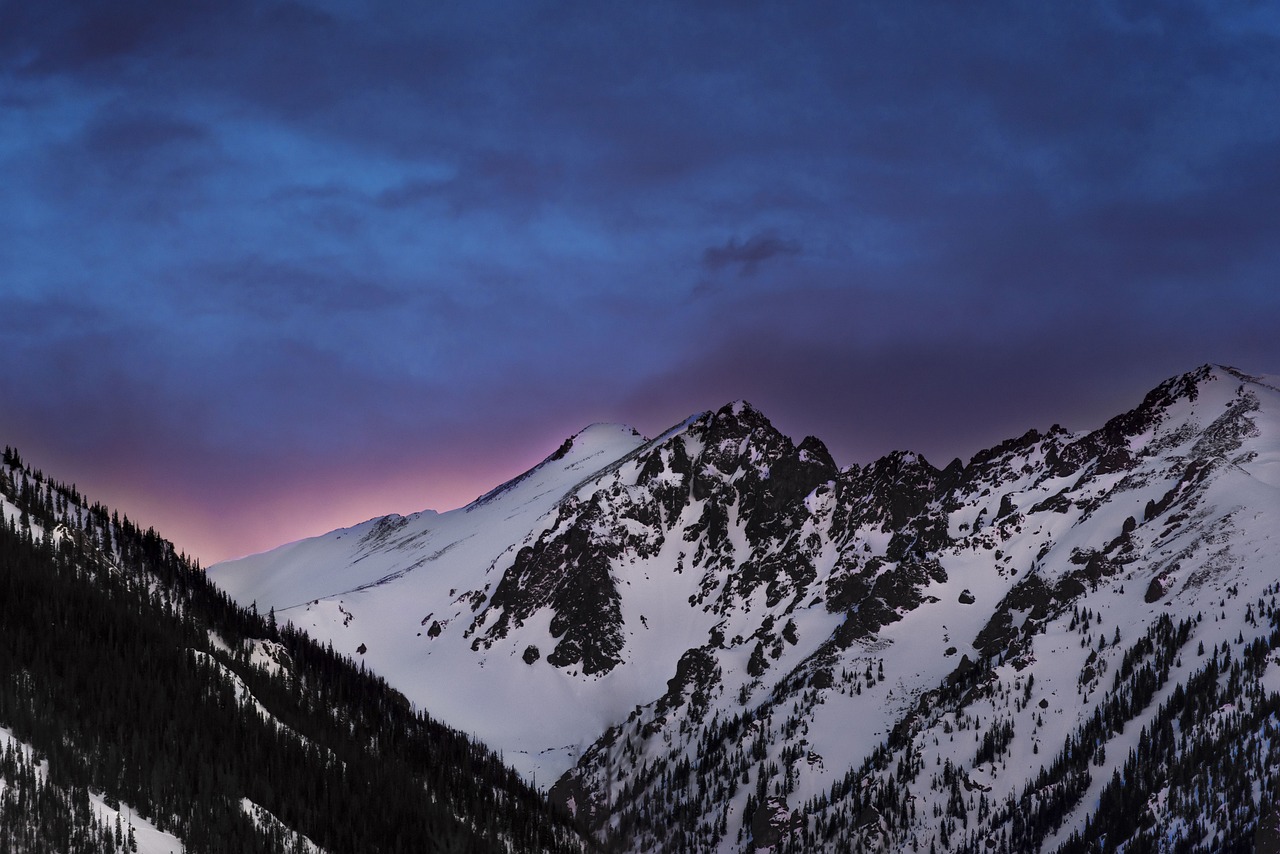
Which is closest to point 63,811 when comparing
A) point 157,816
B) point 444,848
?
point 157,816

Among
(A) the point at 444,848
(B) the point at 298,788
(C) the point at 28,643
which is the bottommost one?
(A) the point at 444,848

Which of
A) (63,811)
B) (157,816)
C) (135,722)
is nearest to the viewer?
(63,811)

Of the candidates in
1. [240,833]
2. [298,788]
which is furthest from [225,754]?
[240,833]

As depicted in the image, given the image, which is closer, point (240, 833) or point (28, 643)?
point (240, 833)

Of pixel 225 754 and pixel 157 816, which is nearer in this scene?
pixel 157 816

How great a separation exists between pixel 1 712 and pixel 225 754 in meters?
34.4

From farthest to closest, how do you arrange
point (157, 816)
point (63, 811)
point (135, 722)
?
1. point (135, 722)
2. point (157, 816)
3. point (63, 811)

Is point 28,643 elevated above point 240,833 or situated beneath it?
elevated above

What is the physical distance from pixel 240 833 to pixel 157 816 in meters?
9.99

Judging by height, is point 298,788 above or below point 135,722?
below

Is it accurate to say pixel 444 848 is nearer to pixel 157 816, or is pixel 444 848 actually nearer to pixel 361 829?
pixel 361 829

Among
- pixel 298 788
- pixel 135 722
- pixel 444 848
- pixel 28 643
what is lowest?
pixel 444 848

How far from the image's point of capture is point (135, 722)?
632 feet

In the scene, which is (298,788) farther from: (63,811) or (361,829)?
(63,811)
